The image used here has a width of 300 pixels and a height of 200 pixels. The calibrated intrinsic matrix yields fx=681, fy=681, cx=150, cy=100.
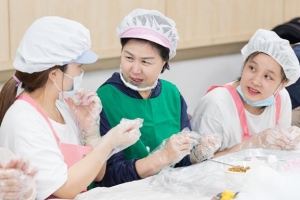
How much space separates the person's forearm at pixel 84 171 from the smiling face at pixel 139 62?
438 millimetres

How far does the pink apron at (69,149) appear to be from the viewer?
235cm

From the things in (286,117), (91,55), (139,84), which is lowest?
(286,117)

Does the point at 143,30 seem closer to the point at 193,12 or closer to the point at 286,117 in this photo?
the point at 286,117

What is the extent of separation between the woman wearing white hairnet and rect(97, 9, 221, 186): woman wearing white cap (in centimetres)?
29

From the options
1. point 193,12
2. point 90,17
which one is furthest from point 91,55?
point 193,12

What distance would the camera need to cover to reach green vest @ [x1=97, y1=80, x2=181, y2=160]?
2.79m

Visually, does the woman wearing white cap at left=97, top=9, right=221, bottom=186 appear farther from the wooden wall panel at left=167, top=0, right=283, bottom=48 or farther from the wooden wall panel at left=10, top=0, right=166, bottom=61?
the wooden wall panel at left=167, top=0, right=283, bottom=48

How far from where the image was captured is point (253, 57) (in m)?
3.14

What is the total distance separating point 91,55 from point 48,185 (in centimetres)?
50

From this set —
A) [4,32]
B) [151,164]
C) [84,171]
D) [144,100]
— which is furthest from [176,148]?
[4,32]

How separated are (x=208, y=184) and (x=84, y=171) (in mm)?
435

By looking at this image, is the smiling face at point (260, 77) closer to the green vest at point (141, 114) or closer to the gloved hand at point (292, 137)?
the gloved hand at point (292, 137)

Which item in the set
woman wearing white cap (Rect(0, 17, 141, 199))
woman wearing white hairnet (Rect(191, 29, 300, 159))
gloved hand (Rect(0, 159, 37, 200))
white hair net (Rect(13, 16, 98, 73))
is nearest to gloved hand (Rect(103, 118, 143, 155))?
woman wearing white cap (Rect(0, 17, 141, 199))

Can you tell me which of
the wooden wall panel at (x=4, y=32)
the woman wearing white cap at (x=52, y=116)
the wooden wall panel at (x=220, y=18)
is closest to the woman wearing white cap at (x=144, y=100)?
the woman wearing white cap at (x=52, y=116)
